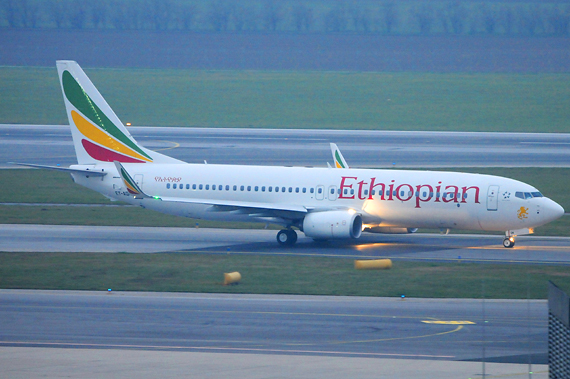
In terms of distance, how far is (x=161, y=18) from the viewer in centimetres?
14612

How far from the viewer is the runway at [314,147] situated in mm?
63312

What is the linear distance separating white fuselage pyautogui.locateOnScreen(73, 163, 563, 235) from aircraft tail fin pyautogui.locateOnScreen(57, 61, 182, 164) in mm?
694

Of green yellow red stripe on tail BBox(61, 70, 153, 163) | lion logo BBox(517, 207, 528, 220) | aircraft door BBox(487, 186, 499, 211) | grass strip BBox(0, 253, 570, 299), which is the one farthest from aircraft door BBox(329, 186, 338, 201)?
green yellow red stripe on tail BBox(61, 70, 153, 163)

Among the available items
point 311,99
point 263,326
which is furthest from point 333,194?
point 311,99

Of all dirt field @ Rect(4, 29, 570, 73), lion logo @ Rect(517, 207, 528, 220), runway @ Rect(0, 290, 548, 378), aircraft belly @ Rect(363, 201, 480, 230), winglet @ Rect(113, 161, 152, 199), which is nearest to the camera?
runway @ Rect(0, 290, 548, 378)

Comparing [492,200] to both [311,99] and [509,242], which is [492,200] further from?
[311,99]

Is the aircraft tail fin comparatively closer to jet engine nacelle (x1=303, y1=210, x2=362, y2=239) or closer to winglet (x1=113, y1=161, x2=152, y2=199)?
winglet (x1=113, y1=161, x2=152, y2=199)

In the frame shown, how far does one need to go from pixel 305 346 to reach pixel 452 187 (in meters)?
17.8

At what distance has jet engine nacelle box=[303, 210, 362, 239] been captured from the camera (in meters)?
36.4

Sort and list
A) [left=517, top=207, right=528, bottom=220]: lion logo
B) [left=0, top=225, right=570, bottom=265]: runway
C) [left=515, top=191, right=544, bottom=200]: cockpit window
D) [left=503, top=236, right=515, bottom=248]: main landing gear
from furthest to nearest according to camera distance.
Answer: [left=503, top=236, right=515, bottom=248]: main landing gear < [left=515, top=191, right=544, bottom=200]: cockpit window < [left=517, top=207, right=528, bottom=220]: lion logo < [left=0, top=225, right=570, bottom=265]: runway

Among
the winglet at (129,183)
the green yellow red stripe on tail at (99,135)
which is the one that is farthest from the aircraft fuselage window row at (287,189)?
the green yellow red stripe on tail at (99,135)

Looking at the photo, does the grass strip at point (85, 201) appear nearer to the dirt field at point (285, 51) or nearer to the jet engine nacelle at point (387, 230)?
the jet engine nacelle at point (387, 230)

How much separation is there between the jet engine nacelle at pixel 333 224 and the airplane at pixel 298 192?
5 cm

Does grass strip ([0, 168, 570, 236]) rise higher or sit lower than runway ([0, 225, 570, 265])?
higher
